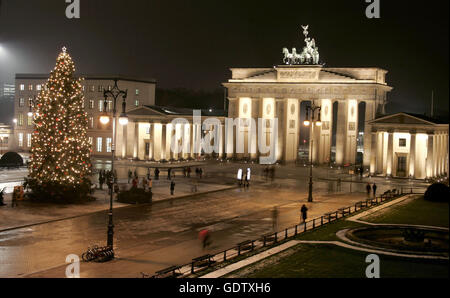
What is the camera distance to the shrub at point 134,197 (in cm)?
4328

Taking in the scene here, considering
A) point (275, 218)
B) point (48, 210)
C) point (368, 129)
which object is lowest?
point (275, 218)

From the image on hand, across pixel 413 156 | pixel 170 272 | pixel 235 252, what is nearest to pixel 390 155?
pixel 413 156

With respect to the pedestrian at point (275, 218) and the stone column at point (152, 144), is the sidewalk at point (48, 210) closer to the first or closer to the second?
the pedestrian at point (275, 218)

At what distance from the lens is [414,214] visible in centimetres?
3728

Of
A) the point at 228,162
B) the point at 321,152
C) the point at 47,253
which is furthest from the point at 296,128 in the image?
the point at 47,253

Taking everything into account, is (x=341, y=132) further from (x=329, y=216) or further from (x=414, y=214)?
(x=329, y=216)

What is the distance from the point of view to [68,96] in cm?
4138

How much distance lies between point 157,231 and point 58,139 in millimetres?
13069

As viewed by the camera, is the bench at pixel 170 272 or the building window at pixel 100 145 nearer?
the bench at pixel 170 272

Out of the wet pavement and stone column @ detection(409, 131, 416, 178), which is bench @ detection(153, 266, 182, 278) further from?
stone column @ detection(409, 131, 416, 178)

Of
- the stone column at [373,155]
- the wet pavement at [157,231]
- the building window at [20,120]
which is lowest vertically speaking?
the wet pavement at [157,231]

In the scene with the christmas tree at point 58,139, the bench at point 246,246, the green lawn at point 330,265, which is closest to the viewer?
the green lawn at point 330,265

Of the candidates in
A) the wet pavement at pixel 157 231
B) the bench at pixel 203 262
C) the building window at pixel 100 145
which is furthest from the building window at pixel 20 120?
the bench at pixel 203 262

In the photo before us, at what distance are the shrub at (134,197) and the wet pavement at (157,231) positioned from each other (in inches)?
43.0
